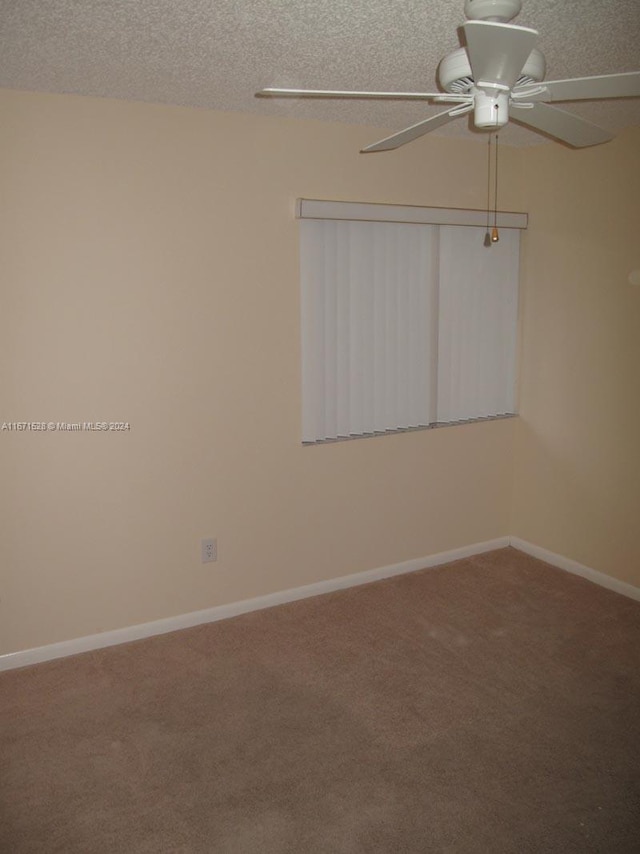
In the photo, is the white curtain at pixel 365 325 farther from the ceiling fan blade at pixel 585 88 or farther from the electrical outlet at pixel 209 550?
the ceiling fan blade at pixel 585 88

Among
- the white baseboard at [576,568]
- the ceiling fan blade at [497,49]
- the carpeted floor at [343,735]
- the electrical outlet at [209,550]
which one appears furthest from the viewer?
the white baseboard at [576,568]

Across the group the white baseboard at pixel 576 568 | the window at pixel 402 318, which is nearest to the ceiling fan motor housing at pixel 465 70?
the window at pixel 402 318

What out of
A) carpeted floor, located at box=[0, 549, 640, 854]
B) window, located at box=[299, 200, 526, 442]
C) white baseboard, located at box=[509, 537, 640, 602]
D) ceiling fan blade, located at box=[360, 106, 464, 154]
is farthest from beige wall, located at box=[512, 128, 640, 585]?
ceiling fan blade, located at box=[360, 106, 464, 154]

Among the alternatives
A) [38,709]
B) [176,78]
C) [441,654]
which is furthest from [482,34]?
[38,709]

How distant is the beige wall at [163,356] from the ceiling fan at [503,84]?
1274mm

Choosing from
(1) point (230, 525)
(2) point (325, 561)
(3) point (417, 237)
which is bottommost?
(2) point (325, 561)

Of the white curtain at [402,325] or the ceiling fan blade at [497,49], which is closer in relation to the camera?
the ceiling fan blade at [497,49]

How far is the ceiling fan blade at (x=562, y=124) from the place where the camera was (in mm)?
2021

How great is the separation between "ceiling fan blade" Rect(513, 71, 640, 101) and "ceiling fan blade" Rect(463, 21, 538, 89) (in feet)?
0.47

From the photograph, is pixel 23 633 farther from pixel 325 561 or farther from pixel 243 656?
pixel 325 561

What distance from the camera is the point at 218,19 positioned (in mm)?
2084

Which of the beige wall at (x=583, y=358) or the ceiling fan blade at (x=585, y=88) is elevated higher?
the ceiling fan blade at (x=585, y=88)

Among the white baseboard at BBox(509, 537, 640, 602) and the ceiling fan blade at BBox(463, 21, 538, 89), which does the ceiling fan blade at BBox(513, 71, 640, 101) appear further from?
the white baseboard at BBox(509, 537, 640, 602)

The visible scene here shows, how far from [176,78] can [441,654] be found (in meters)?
2.66
